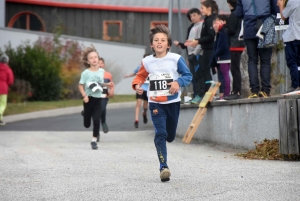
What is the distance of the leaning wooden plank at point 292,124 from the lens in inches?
414

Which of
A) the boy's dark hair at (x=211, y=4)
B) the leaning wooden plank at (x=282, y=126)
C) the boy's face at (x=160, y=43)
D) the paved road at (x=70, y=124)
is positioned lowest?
the paved road at (x=70, y=124)

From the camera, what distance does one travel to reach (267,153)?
11031 mm

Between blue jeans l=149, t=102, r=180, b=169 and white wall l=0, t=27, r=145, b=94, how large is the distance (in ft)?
81.3

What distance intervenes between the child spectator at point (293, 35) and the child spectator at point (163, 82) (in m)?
2.70

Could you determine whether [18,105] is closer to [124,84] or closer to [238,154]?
[124,84]

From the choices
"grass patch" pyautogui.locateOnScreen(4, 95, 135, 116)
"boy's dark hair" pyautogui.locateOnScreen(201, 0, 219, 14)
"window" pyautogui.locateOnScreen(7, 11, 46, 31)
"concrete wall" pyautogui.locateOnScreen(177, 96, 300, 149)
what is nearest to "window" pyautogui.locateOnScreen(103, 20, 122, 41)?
"window" pyautogui.locateOnScreen(7, 11, 46, 31)

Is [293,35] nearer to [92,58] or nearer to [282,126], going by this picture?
[282,126]

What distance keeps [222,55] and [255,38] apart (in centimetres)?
160

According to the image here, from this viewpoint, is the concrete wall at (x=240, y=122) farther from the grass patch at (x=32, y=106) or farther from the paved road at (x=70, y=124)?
the grass patch at (x=32, y=106)

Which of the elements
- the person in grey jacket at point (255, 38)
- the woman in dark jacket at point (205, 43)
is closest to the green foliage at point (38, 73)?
the woman in dark jacket at point (205, 43)

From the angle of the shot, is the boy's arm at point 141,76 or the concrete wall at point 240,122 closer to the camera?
the boy's arm at point 141,76

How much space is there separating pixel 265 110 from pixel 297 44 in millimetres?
1015

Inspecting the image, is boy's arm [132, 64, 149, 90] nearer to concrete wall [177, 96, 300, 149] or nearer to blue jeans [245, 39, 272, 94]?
concrete wall [177, 96, 300, 149]

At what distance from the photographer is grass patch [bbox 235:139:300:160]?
10.8m
